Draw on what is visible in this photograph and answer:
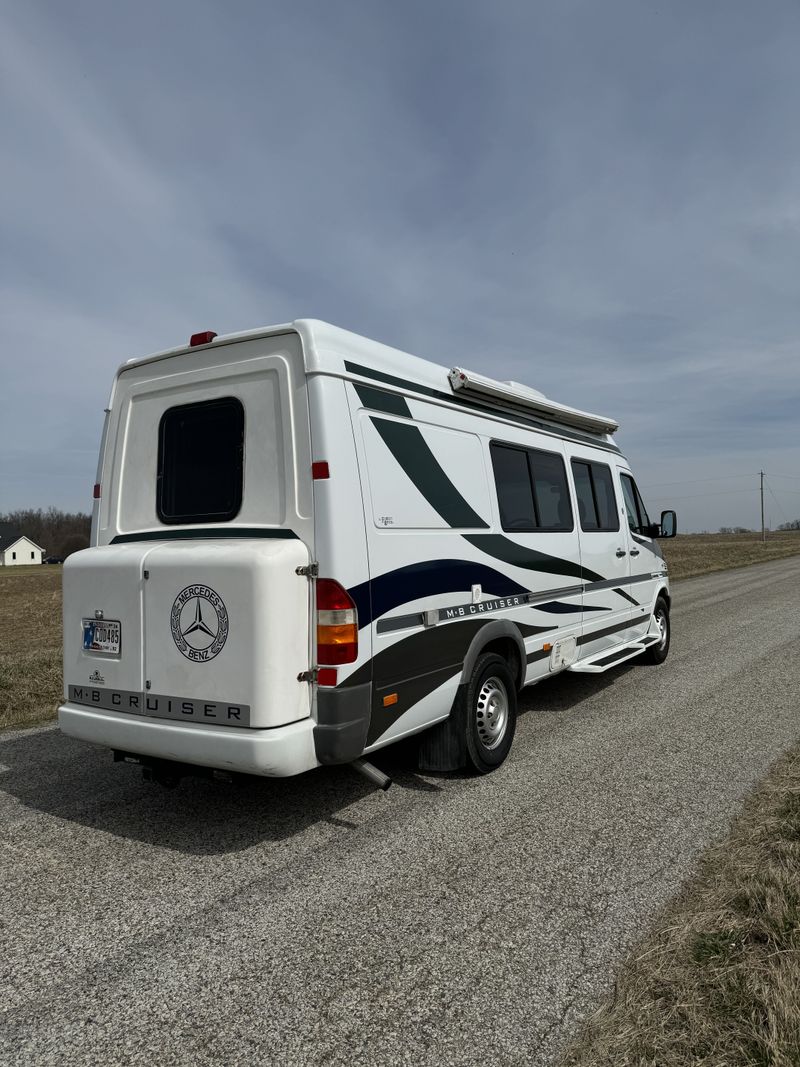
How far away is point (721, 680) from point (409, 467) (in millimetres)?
5063

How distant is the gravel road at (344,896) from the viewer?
2492 millimetres

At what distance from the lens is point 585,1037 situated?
2375 mm

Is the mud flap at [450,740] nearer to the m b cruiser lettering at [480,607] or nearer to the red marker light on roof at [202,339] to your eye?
the m b cruiser lettering at [480,607]

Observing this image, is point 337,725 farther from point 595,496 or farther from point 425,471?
point 595,496

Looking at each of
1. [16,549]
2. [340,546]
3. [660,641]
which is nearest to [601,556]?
[660,641]

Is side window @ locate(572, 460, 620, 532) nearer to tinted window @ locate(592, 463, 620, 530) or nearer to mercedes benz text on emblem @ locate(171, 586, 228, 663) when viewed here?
tinted window @ locate(592, 463, 620, 530)

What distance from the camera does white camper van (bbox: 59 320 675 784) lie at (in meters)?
3.71

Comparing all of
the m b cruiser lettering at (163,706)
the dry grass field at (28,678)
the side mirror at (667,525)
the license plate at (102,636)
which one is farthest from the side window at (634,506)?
the dry grass field at (28,678)

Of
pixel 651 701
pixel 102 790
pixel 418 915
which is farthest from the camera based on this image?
pixel 651 701

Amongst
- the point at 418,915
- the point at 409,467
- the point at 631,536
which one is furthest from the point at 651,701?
the point at 418,915

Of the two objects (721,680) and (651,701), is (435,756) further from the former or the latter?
(721,680)

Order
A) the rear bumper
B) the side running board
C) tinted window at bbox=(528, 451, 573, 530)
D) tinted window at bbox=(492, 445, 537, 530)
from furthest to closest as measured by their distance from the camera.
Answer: the side running board → tinted window at bbox=(528, 451, 573, 530) → tinted window at bbox=(492, 445, 537, 530) → the rear bumper

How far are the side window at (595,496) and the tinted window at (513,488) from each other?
42.9 inches

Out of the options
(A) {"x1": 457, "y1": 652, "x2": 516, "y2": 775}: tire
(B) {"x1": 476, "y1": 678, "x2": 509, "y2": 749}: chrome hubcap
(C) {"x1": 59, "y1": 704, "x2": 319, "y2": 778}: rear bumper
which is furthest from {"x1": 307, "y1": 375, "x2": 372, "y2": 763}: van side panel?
(B) {"x1": 476, "y1": 678, "x2": 509, "y2": 749}: chrome hubcap
